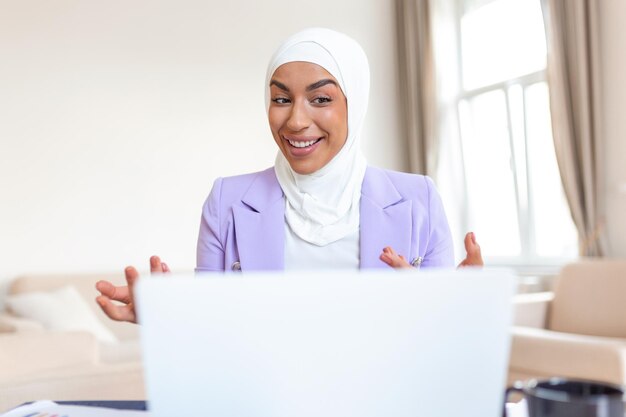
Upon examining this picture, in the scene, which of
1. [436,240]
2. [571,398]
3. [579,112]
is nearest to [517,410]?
[571,398]

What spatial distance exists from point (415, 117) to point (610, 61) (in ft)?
5.92

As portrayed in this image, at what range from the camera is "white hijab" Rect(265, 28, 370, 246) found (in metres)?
1.28

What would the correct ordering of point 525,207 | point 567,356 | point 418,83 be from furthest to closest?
point 418,83 → point 525,207 → point 567,356

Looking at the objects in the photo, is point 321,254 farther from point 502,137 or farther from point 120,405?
point 502,137

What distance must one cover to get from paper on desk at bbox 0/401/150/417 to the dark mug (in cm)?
53

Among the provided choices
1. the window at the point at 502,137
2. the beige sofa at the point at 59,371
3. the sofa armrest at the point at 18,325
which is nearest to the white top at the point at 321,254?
the beige sofa at the point at 59,371

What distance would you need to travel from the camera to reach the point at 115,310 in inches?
36.4

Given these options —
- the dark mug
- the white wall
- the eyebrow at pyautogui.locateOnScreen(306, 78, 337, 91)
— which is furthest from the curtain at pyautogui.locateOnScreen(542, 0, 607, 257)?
the dark mug

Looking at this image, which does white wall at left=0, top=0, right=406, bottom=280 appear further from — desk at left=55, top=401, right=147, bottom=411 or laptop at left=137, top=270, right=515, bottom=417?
laptop at left=137, top=270, right=515, bottom=417

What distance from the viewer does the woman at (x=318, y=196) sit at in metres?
1.27

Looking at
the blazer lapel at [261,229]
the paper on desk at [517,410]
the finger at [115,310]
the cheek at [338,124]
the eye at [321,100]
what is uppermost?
the eye at [321,100]

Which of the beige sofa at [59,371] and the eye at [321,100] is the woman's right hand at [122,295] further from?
the beige sofa at [59,371]

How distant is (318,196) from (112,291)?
50 cm

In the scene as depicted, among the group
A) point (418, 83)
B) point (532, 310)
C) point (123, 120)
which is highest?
point (418, 83)
